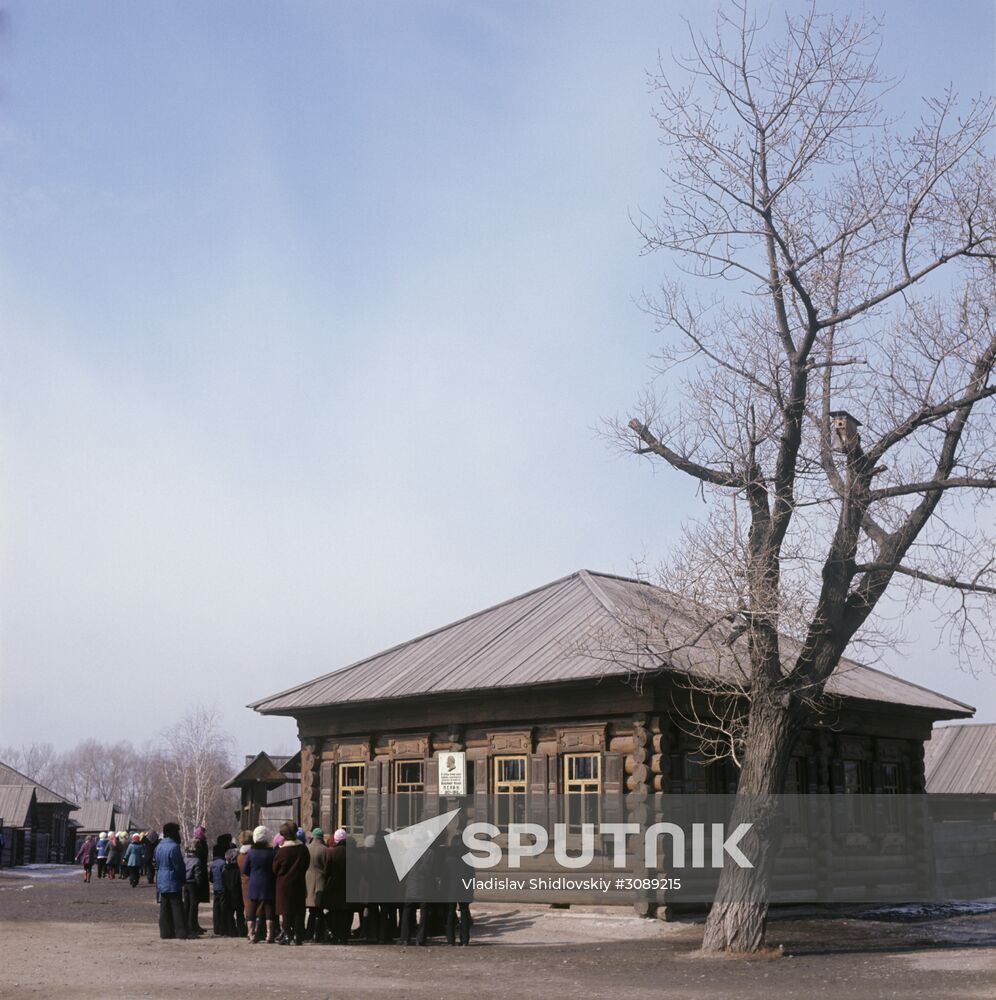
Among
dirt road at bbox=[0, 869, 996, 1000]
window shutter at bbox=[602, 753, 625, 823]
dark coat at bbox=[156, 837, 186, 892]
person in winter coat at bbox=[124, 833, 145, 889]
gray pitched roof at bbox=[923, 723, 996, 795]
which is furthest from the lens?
gray pitched roof at bbox=[923, 723, 996, 795]

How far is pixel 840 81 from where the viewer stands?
1588 cm

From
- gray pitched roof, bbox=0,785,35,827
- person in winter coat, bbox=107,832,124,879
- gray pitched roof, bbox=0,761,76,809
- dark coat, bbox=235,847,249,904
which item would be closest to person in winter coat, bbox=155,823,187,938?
dark coat, bbox=235,847,249,904

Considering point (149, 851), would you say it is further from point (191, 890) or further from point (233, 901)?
point (191, 890)

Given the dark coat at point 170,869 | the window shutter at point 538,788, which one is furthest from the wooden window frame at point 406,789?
the dark coat at point 170,869

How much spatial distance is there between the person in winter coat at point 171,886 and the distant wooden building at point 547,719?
555 cm

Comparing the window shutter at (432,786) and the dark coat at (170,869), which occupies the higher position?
the window shutter at (432,786)

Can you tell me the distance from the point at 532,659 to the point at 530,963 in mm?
7534

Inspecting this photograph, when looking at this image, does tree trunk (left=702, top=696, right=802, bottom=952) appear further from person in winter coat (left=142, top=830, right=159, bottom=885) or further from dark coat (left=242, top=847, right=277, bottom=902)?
person in winter coat (left=142, top=830, right=159, bottom=885)

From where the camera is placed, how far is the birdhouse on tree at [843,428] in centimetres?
1697

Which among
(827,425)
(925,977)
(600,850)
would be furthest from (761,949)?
(827,425)

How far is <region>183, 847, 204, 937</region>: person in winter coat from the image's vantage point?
728 inches

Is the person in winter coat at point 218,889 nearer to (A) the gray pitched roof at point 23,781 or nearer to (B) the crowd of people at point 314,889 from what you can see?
(B) the crowd of people at point 314,889

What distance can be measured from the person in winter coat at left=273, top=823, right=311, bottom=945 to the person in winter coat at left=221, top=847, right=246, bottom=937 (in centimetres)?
128

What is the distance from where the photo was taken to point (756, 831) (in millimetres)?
16062
